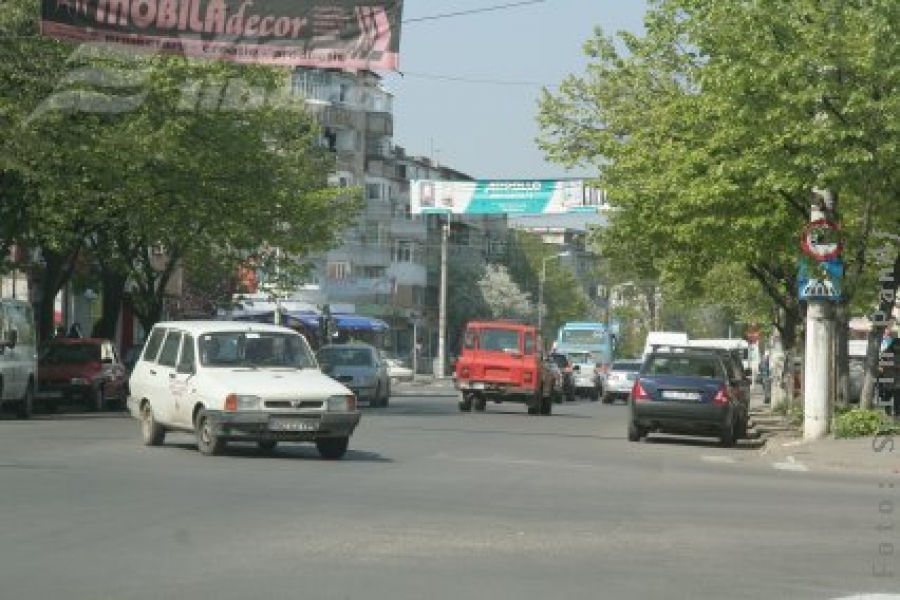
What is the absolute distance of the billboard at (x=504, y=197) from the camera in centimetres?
6450

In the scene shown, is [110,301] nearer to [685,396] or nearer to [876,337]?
[685,396]

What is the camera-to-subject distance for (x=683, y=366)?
110 ft

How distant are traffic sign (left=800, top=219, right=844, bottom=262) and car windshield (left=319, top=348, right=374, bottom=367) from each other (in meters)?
21.5

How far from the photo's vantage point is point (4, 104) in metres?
37.2

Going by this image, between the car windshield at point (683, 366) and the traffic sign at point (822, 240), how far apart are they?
355 centimetres

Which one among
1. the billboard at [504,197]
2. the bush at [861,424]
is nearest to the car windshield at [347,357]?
the billboard at [504,197]

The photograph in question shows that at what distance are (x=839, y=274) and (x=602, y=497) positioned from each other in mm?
13953

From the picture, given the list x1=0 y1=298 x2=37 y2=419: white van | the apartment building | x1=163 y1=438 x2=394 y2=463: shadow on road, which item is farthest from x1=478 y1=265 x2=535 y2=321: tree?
x1=163 y1=438 x2=394 y2=463: shadow on road

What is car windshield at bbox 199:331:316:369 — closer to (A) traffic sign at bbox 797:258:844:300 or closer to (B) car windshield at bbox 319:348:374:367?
(A) traffic sign at bbox 797:258:844:300

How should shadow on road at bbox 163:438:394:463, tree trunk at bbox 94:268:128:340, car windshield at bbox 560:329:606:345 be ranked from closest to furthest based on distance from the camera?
shadow on road at bbox 163:438:394:463 → tree trunk at bbox 94:268:128:340 → car windshield at bbox 560:329:606:345

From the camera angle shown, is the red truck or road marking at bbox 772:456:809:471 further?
the red truck

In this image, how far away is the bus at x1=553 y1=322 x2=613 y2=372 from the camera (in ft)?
291

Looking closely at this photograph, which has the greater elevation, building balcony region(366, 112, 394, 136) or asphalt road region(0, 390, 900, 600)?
building balcony region(366, 112, 394, 136)

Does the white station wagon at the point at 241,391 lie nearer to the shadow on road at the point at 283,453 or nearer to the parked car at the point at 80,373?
the shadow on road at the point at 283,453
